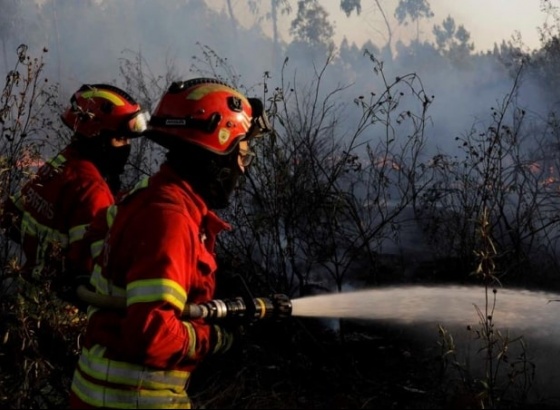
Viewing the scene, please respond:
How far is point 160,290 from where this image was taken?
5.90 feet

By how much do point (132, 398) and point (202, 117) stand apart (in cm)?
99

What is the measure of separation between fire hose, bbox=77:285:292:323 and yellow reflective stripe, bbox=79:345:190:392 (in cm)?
15

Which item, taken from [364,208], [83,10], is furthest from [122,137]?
[83,10]

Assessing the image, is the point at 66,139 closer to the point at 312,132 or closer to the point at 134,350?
the point at 312,132

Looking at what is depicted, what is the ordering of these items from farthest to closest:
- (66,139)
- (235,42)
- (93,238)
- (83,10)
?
1. (83,10)
2. (235,42)
3. (66,139)
4. (93,238)

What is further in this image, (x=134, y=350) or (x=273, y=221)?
(x=273, y=221)

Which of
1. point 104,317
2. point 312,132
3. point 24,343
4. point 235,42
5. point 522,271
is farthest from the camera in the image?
point 235,42

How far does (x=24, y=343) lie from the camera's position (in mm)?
3295

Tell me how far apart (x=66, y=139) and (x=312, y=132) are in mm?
3314

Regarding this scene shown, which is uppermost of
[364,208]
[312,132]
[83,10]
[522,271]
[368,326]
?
[83,10]

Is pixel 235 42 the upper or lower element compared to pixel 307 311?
upper

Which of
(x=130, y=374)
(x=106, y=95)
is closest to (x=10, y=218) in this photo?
(x=106, y=95)

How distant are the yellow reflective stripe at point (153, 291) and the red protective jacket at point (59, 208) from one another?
1.42m

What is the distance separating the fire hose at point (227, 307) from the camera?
2.01 meters
